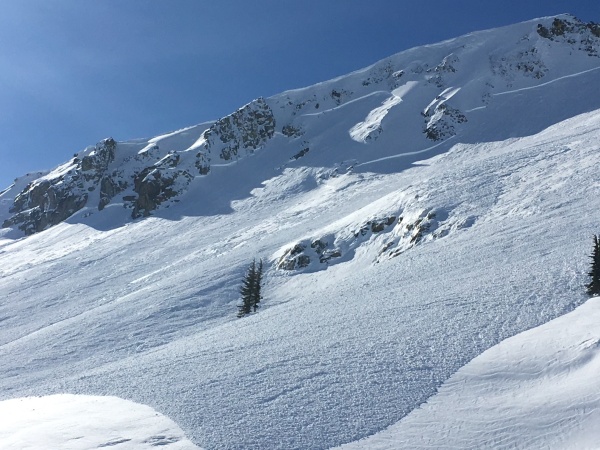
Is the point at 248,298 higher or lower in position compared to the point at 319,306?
higher

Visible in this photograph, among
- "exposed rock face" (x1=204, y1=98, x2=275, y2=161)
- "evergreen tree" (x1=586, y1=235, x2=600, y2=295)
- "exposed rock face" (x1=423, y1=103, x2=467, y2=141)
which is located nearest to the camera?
"evergreen tree" (x1=586, y1=235, x2=600, y2=295)

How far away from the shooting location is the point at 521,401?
13641mm

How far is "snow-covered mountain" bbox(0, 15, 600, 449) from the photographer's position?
706 inches

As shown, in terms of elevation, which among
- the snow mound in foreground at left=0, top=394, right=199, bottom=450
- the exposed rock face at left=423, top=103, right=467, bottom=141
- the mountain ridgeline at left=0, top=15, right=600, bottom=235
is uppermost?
the mountain ridgeline at left=0, top=15, right=600, bottom=235

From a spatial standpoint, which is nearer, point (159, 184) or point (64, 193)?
point (159, 184)

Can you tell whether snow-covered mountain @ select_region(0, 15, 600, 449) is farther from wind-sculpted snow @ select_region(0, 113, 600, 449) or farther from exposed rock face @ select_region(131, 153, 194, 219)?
exposed rock face @ select_region(131, 153, 194, 219)

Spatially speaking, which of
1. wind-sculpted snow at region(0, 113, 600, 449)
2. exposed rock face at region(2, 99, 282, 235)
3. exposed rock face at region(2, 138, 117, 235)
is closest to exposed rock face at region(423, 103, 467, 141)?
wind-sculpted snow at region(0, 113, 600, 449)

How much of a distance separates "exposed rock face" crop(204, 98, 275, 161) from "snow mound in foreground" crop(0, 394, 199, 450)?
90.9 m

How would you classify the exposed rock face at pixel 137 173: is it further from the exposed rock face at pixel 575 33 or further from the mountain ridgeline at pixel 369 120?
the exposed rock face at pixel 575 33

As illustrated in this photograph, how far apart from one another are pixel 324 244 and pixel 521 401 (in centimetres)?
3380

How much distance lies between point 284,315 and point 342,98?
9446 cm

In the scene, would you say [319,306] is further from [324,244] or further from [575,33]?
[575,33]

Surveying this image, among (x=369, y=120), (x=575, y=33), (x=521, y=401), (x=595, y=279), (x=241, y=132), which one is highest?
(x=575, y=33)

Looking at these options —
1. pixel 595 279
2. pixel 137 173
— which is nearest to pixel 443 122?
pixel 137 173
